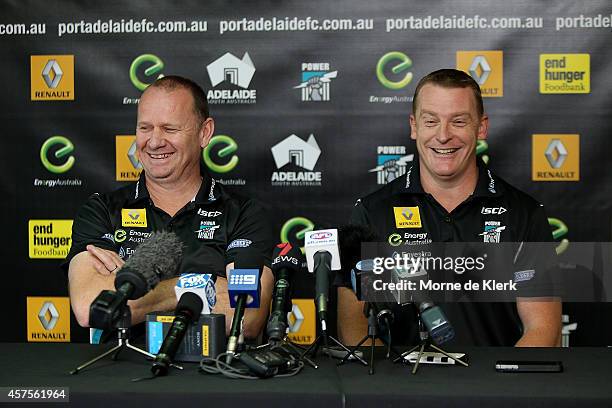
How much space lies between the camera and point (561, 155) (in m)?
3.74

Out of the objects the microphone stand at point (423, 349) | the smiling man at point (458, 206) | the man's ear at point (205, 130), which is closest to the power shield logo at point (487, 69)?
the smiling man at point (458, 206)

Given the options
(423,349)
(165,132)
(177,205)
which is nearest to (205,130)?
(165,132)

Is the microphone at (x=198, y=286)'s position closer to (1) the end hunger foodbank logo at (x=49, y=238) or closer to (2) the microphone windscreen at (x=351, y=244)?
(2) the microphone windscreen at (x=351, y=244)

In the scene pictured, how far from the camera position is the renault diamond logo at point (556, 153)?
3.74 m

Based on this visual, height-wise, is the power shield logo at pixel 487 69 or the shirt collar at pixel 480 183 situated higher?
the power shield logo at pixel 487 69

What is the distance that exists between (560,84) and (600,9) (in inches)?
15.5

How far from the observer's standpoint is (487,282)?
10.7ft

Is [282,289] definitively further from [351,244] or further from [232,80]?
[232,80]

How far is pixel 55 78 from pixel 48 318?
1.16 m

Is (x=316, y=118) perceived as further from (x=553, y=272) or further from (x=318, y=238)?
(x=318, y=238)

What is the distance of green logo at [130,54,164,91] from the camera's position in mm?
Result: 3863

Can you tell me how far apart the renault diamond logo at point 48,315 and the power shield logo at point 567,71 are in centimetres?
257

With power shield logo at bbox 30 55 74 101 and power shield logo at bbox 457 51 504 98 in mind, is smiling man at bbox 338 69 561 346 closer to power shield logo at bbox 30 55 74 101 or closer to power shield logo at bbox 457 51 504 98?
power shield logo at bbox 457 51 504 98

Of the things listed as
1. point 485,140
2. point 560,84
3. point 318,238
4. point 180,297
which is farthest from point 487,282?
point 180,297
